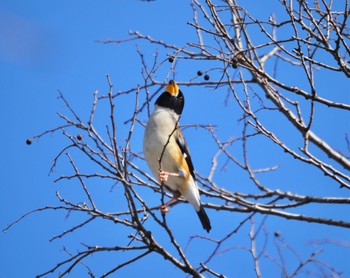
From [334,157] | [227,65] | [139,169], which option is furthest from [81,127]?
[334,157]

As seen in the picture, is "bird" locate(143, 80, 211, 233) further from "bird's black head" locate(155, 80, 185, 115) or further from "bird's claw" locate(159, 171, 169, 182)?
"bird's black head" locate(155, 80, 185, 115)

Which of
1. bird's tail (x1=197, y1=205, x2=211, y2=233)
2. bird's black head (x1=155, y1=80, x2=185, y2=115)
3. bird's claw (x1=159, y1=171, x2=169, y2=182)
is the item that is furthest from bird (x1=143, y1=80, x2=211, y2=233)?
bird's black head (x1=155, y1=80, x2=185, y2=115)

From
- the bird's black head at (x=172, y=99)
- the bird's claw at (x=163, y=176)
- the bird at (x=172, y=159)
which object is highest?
the bird's black head at (x=172, y=99)

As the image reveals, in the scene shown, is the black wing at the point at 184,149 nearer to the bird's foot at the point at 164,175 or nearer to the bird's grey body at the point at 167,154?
the bird's grey body at the point at 167,154

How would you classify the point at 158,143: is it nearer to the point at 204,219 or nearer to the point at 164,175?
the point at 164,175

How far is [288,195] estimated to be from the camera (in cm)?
360

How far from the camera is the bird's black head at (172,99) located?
6004 millimetres

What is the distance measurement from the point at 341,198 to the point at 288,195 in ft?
1.05

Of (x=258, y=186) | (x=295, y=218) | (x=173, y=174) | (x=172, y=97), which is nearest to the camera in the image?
(x=295, y=218)

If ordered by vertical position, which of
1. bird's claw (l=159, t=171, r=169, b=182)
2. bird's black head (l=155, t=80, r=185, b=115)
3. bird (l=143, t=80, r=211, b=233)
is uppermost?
bird's black head (l=155, t=80, r=185, b=115)

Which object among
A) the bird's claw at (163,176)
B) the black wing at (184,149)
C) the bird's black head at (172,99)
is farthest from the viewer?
the bird's black head at (172,99)

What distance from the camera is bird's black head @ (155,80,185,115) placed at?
6004mm

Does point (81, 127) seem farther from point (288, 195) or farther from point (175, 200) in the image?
point (288, 195)

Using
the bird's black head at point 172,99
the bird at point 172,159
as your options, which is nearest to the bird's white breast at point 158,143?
the bird at point 172,159
